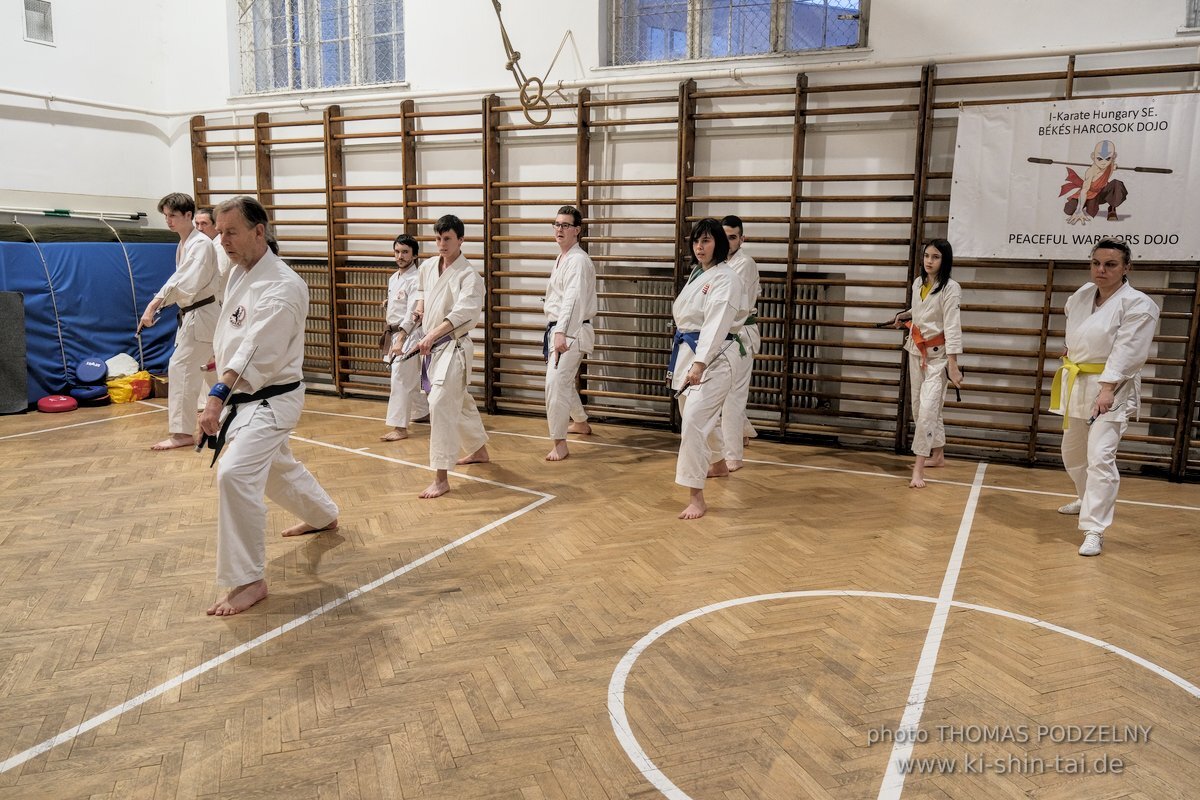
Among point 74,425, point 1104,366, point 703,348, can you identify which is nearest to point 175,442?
point 74,425

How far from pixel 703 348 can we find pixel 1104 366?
6.50ft

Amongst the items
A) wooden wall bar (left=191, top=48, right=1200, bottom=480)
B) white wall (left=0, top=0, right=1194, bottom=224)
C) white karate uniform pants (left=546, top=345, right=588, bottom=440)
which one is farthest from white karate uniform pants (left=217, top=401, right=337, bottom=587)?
white wall (left=0, top=0, right=1194, bottom=224)

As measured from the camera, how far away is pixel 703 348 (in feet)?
14.4

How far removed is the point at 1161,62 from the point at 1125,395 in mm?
2792

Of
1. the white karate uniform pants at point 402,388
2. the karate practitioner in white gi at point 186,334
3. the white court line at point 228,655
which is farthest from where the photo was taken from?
the white karate uniform pants at point 402,388

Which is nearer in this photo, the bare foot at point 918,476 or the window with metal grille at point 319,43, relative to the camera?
the bare foot at point 918,476

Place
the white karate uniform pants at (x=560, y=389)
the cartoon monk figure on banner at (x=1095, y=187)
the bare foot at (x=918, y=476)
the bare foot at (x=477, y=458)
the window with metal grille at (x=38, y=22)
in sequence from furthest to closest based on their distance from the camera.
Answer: the window with metal grille at (x=38, y=22)
the white karate uniform pants at (x=560, y=389)
the bare foot at (x=477, y=458)
the cartoon monk figure on banner at (x=1095, y=187)
the bare foot at (x=918, y=476)

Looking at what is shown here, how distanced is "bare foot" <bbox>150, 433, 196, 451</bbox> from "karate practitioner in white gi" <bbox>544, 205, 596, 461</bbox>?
260 centimetres

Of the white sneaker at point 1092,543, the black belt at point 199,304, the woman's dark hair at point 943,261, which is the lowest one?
the white sneaker at point 1092,543

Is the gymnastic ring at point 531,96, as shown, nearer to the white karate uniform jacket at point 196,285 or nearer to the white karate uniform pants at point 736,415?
the white karate uniform jacket at point 196,285

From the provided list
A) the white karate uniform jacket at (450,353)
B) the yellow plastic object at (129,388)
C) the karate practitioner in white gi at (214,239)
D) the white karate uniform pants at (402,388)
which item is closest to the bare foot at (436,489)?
the white karate uniform jacket at (450,353)

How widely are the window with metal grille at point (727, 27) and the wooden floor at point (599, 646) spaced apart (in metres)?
3.66

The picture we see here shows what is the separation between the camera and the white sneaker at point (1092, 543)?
4.11 meters

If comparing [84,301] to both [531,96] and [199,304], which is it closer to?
[199,304]
